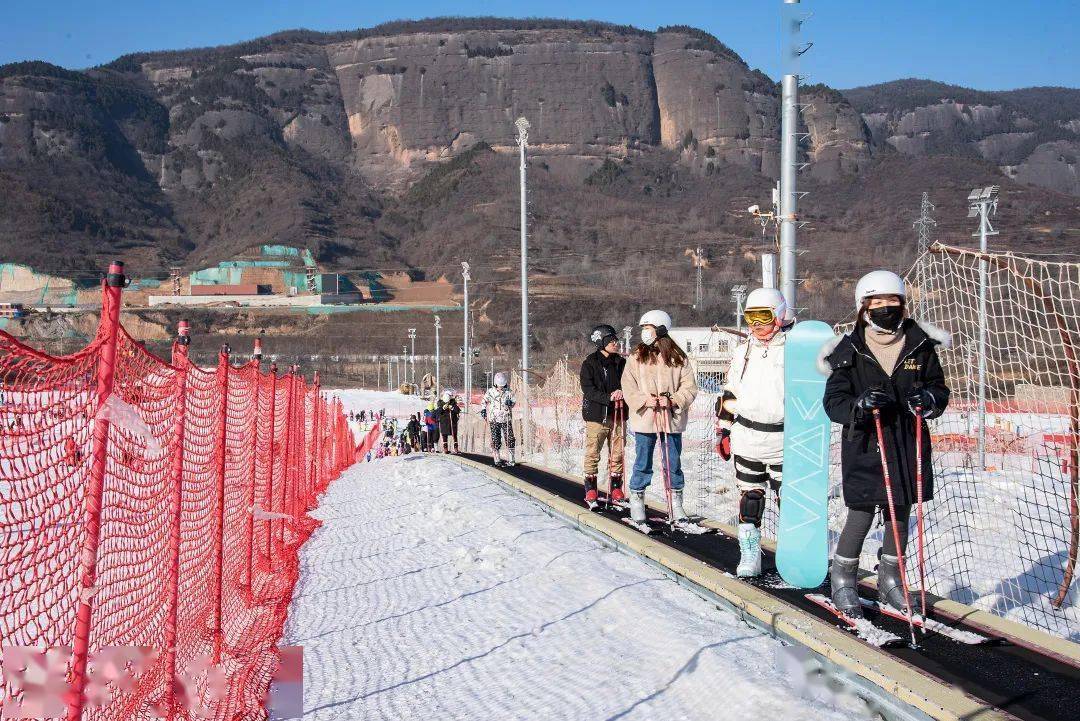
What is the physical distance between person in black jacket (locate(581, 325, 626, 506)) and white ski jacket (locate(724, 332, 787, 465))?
3.62 meters

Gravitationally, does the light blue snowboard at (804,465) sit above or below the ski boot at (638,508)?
above

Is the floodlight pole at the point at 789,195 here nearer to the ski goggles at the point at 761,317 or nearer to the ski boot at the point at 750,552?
the ski goggles at the point at 761,317

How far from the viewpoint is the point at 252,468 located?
345 inches

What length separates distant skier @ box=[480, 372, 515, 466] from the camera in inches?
741

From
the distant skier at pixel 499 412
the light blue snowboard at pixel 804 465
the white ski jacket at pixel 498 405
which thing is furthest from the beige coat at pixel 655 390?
the white ski jacket at pixel 498 405

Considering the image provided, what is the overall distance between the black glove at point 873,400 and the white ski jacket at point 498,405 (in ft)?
44.1

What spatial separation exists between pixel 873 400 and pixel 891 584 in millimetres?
1152

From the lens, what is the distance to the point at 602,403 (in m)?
10.9

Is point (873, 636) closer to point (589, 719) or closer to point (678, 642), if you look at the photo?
point (678, 642)

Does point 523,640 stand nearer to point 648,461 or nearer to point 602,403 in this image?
point 648,461

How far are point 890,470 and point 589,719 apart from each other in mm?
2142

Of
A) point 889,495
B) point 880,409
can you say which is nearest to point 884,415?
point 880,409

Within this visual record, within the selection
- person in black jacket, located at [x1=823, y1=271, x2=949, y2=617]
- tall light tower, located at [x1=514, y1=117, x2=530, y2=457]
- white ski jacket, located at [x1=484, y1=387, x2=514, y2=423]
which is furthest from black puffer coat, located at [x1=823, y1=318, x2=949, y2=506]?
tall light tower, located at [x1=514, y1=117, x2=530, y2=457]

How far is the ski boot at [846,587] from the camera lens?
5684 mm
